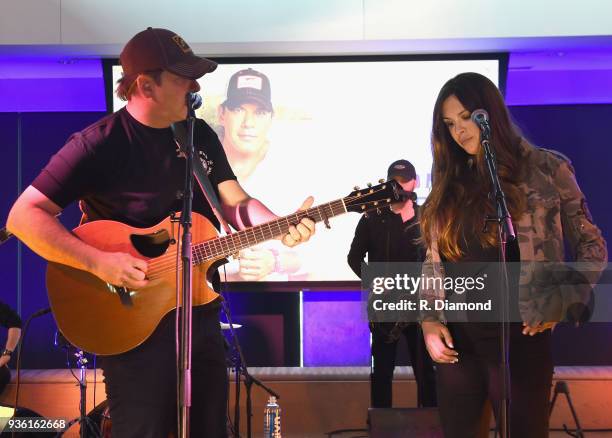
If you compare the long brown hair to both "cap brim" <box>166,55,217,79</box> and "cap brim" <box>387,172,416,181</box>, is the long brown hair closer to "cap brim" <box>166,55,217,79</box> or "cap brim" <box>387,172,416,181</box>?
"cap brim" <box>166,55,217,79</box>

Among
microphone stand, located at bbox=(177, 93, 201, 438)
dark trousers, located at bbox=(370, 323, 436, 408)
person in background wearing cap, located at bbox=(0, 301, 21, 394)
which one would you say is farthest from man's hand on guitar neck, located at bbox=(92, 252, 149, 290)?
person in background wearing cap, located at bbox=(0, 301, 21, 394)

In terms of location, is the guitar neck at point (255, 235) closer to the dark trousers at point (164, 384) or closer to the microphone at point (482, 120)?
the dark trousers at point (164, 384)

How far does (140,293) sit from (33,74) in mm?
4364

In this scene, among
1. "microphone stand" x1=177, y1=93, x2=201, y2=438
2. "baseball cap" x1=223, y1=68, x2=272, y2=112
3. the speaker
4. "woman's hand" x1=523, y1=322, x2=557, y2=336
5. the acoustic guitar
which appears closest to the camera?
"microphone stand" x1=177, y1=93, x2=201, y2=438

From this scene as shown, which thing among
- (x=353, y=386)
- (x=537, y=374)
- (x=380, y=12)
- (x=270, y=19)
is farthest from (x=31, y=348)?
(x=537, y=374)

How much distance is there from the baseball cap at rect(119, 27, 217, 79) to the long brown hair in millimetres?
873

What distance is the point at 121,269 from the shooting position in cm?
241

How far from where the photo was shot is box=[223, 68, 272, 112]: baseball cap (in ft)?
18.5

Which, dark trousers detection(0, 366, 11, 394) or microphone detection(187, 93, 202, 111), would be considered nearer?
microphone detection(187, 93, 202, 111)

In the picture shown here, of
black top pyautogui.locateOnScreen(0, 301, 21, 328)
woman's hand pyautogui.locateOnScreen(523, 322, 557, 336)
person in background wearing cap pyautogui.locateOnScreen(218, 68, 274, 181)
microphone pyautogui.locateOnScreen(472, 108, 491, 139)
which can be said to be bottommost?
woman's hand pyautogui.locateOnScreen(523, 322, 557, 336)

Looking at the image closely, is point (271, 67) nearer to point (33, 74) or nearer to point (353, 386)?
point (33, 74)

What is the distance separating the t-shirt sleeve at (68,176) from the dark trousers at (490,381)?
4.35 feet

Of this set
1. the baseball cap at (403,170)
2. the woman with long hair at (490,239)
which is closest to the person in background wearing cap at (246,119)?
the baseball cap at (403,170)

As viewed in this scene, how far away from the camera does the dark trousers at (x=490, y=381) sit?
2.23 meters
